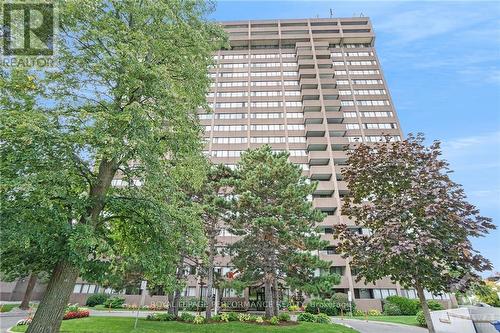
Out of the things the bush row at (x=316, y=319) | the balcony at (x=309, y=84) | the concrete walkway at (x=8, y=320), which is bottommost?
the bush row at (x=316, y=319)

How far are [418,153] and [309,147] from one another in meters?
42.2

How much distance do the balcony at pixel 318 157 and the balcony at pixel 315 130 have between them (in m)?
4.68

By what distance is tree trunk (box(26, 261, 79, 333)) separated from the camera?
319 inches

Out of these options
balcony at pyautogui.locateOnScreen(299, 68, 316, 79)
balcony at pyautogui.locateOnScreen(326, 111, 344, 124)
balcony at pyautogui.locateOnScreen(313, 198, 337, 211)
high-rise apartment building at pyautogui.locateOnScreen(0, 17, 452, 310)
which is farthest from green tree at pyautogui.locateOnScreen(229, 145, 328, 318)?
balcony at pyautogui.locateOnScreen(299, 68, 316, 79)

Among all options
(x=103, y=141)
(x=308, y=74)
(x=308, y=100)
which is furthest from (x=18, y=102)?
(x=308, y=74)

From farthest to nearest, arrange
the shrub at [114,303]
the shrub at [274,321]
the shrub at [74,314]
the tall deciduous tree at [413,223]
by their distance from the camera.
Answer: the shrub at [114,303] → the shrub at [74,314] → the shrub at [274,321] → the tall deciduous tree at [413,223]

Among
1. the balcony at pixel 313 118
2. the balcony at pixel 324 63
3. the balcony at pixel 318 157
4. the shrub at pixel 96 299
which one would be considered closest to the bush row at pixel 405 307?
the balcony at pixel 318 157

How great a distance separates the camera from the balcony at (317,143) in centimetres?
5275

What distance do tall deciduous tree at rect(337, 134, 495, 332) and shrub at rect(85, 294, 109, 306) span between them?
131 ft

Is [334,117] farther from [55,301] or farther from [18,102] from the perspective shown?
[55,301]

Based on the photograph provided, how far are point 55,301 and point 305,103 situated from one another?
55.4 metres

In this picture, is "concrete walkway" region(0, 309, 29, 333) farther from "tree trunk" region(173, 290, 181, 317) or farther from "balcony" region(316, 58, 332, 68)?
"balcony" region(316, 58, 332, 68)

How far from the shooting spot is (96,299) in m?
39.2

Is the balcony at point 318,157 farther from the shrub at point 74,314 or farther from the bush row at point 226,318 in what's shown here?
the shrub at point 74,314
